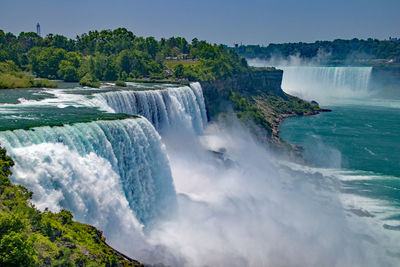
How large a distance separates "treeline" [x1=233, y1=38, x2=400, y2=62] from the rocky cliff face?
236 feet

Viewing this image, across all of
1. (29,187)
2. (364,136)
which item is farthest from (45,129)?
(364,136)

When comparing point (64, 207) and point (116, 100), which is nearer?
point (64, 207)

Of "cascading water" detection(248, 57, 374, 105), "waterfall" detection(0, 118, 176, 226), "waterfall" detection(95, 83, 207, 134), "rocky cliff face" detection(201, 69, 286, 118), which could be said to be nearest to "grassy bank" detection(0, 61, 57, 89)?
"waterfall" detection(95, 83, 207, 134)

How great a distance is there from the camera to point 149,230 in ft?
58.9

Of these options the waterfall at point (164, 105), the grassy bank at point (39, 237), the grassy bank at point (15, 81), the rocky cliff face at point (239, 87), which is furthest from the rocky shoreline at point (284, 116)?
the grassy bank at point (39, 237)

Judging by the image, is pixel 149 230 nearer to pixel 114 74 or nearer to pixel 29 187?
pixel 29 187

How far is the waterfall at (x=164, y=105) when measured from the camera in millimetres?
27156

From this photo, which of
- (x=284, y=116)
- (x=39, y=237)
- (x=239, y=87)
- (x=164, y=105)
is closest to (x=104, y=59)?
(x=164, y=105)

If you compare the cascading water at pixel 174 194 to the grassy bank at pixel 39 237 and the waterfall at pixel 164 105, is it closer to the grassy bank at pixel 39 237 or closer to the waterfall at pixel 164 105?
the waterfall at pixel 164 105

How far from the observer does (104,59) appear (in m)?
49.0

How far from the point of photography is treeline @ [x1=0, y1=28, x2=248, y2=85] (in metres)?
46.6

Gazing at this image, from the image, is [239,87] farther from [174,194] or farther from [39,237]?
[39,237]

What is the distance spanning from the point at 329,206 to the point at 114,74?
31.1 m

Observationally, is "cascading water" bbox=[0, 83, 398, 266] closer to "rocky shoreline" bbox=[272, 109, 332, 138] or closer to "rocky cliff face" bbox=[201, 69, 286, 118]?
"rocky cliff face" bbox=[201, 69, 286, 118]
